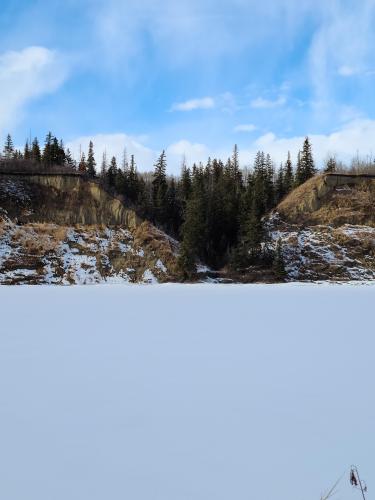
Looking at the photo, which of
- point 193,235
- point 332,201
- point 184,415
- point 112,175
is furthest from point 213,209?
point 184,415

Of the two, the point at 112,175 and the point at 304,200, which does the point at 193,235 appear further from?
the point at 112,175

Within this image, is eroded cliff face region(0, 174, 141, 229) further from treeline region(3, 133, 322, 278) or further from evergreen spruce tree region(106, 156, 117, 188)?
evergreen spruce tree region(106, 156, 117, 188)

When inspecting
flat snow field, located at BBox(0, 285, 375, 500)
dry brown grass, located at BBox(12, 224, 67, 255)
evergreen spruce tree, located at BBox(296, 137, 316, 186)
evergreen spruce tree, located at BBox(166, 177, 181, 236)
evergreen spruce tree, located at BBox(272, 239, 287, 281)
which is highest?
evergreen spruce tree, located at BBox(296, 137, 316, 186)

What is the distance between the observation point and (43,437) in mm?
3625

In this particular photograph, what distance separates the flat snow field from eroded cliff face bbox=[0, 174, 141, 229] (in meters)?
32.6

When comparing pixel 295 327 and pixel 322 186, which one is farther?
pixel 322 186

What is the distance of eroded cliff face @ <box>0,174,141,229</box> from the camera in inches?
1538

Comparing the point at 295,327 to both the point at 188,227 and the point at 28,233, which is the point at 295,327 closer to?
the point at 188,227

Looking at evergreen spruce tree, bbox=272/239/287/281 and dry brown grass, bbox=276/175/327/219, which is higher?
dry brown grass, bbox=276/175/327/219

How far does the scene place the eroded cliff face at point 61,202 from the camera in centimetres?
3906

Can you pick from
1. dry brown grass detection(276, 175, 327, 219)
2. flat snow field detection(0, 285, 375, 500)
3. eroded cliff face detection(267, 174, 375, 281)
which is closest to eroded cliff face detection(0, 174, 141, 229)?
eroded cliff face detection(267, 174, 375, 281)

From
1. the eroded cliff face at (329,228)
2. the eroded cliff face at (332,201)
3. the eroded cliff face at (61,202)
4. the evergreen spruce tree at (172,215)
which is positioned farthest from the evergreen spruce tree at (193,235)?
the eroded cliff face at (332,201)

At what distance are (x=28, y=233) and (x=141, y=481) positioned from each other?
123 ft

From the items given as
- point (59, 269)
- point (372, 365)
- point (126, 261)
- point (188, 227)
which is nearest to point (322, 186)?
point (188, 227)
